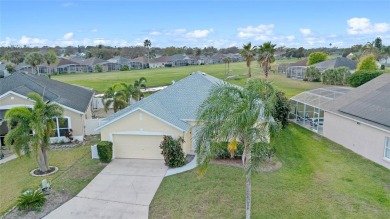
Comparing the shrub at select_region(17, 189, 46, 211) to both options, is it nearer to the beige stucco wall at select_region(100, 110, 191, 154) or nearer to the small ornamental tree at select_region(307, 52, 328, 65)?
the beige stucco wall at select_region(100, 110, 191, 154)

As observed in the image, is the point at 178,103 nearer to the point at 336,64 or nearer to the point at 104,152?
the point at 104,152

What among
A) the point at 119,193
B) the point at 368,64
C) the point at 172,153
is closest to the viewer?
the point at 119,193

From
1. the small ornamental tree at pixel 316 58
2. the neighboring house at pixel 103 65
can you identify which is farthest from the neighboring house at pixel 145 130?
the neighboring house at pixel 103 65

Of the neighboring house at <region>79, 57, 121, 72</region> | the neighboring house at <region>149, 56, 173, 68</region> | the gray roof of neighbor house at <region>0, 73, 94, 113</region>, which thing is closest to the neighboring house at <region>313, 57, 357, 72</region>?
the gray roof of neighbor house at <region>0, 73, 94, 113</region>

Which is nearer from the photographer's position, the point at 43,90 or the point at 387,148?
the point at 387,148

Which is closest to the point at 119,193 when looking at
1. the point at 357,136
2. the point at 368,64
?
the point at 357,136

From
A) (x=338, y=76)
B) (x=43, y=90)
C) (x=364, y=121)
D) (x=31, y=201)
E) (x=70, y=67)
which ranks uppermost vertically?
(x=70, y=67)

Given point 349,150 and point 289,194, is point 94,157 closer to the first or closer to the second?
point 289,194

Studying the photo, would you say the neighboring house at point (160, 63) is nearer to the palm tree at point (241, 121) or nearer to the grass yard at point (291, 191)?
the grass yard at point (291, 191)
